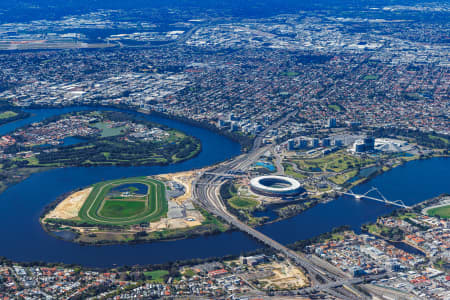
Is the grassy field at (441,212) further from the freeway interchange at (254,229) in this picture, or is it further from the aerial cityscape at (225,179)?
the freeway interchange at (254,229)

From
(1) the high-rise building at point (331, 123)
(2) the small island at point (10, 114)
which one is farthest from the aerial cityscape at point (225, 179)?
(1) the high-rise building at point (331, 123)

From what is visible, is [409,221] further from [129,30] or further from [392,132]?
[129,30]

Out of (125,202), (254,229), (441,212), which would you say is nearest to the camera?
(254,229)

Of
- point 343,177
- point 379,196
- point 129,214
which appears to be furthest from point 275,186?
point 129,214

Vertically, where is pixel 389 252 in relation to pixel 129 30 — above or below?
below

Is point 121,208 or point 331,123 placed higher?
point 331,123

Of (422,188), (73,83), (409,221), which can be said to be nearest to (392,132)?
(422,188)

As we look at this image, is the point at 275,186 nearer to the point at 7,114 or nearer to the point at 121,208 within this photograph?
the point at 121,208
